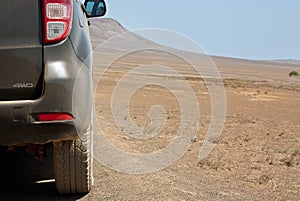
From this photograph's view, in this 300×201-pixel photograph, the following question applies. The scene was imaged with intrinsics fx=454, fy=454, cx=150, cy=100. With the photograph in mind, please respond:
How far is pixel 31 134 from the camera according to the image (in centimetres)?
325

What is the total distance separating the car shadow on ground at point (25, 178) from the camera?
4.54m

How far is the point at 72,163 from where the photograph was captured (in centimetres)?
422

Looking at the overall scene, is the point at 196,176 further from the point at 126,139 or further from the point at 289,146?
the point at 289,146

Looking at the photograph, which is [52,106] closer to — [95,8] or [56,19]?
[56,19]

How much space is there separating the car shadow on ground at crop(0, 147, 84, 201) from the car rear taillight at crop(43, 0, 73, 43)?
1.64 metres

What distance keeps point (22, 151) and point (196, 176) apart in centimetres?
244

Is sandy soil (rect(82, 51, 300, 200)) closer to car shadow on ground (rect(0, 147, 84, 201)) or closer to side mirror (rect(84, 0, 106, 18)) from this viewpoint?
car shadow on ground (rect(0, 147, 84, 201))

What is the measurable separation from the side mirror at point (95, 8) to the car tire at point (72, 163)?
1277mm

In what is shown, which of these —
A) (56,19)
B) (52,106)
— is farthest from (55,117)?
(56,19)

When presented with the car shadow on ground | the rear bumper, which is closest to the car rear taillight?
the rear bumper

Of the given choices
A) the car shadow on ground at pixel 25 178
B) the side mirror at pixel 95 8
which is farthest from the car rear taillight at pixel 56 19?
the car shadow on ground at pixel 25 178

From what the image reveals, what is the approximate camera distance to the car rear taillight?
3.25m

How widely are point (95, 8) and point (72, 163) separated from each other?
65.2 inches

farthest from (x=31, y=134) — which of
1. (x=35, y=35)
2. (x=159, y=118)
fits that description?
(x=159, y=118)
